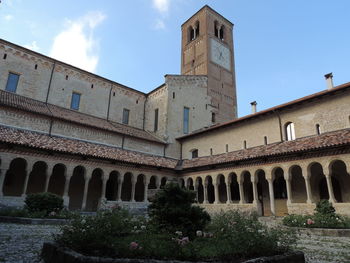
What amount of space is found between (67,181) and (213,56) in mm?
26260

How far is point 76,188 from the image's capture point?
21.1 meters

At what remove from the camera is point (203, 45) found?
36.1 m

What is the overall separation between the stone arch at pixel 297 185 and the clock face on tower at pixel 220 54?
21.8m

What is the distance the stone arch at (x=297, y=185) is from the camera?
17.6 meters

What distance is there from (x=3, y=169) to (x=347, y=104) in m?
21.5

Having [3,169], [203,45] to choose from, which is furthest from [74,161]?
[203,45]

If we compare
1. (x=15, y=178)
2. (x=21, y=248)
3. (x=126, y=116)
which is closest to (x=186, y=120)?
(x=126, y=116)

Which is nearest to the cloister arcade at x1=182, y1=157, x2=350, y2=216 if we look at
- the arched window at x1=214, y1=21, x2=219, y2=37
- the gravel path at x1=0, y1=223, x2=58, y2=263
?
the gravel path at x1=0, y1=223, x2=58, y2=263

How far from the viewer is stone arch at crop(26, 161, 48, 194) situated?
1897 cm

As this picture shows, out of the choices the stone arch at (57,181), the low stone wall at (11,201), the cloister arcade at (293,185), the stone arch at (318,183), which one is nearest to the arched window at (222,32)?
the cloister arcade at (293,185)

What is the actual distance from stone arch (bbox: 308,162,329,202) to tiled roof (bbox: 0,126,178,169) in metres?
11.6

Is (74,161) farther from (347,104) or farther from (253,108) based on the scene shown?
(347,104)

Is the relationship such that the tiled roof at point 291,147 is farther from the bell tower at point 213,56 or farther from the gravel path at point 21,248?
the gravel path at point 21,248

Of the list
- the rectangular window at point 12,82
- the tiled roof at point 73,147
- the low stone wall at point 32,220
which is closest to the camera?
the low stone wall at point 32,220
